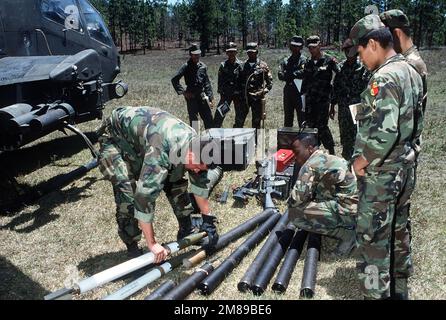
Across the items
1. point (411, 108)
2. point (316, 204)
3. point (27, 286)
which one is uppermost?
point (411, 108)

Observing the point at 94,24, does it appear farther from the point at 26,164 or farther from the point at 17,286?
the point at 17,286

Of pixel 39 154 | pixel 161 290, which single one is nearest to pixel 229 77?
pixel 39 154

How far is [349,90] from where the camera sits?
22.4ft

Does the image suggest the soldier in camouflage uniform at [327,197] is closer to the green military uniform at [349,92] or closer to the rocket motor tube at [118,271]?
the rocket motor tube at [118,271]

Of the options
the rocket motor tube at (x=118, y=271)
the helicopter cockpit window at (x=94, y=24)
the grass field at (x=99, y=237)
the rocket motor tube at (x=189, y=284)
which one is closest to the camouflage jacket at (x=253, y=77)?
the grass field at (x=99, y=237)

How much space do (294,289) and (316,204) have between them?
0.98 metres

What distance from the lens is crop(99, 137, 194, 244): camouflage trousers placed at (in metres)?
4.45

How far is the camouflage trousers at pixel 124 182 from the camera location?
175 inches

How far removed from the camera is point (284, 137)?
7.06 meters

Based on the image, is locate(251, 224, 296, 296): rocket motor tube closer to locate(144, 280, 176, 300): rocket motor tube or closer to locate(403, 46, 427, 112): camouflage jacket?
locate(144, 280, 176, 300): rocket motor tube

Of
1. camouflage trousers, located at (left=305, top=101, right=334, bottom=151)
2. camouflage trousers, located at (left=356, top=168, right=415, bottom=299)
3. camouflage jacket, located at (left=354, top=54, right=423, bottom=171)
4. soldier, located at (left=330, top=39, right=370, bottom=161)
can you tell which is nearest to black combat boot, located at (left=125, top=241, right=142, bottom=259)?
camouflage trousers, located at (left=356, top=168, right=415, bottom=299)

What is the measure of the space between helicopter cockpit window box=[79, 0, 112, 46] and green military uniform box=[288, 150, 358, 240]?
644 cm

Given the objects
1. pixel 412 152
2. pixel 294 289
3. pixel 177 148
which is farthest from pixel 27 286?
pixel 412 152
